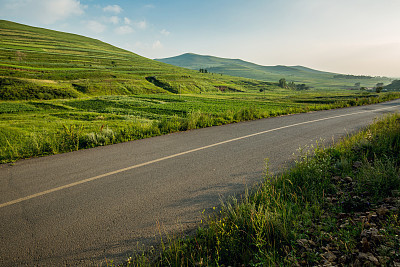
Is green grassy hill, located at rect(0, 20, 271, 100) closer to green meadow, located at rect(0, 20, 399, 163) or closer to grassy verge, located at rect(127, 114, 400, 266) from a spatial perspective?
green meadow, located at rect(0, 20, 399, 163)

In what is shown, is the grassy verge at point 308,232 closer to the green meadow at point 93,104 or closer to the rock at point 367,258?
the rock at point 367,258

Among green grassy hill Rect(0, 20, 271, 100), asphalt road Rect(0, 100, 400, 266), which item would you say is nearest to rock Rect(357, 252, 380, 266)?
asphalt road Rect(0, 100, 400, 266)

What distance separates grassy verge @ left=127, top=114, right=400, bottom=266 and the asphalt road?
1.82 ft

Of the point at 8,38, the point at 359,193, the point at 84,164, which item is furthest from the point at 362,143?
the point at 8,38

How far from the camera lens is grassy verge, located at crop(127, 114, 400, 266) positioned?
2.49 m

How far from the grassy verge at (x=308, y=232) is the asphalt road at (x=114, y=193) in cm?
56

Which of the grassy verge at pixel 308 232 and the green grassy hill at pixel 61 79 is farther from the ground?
the green grassy hill at pixel 61 79

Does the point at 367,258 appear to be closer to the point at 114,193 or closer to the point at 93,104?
the point at 114,193

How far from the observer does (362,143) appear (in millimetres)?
6027

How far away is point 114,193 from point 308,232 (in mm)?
3526

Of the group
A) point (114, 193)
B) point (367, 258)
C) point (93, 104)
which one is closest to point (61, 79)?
point (93, 104)

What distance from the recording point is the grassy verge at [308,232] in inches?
98.0

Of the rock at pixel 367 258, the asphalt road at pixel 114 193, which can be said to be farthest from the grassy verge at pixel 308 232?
the asphalt road at pixel 114 193

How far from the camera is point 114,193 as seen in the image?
14.3 feet
